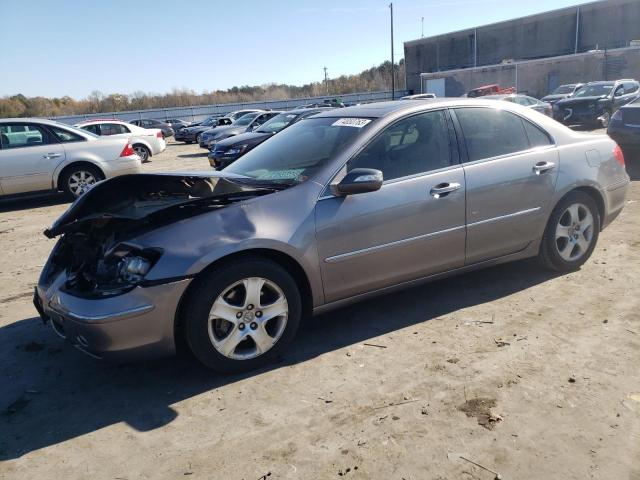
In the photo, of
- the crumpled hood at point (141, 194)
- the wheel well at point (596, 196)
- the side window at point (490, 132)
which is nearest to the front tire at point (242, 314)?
the crumpled hood at point (141, 194)

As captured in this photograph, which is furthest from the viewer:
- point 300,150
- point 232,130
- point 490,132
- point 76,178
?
point 232,130

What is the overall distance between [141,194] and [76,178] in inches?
278

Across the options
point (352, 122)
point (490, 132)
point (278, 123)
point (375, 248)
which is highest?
point (352, 122)

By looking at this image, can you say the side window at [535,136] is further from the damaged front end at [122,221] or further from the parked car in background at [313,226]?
the damaged front end at [122,221]

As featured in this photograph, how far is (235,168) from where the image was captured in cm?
445

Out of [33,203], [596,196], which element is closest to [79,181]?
[33,203]

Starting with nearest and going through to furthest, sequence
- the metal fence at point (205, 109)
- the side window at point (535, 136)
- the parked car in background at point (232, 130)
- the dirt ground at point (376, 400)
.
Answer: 1. the dirt ground at point (376, 400)
2. the side window at point (535, 136)
3. the parked car in background at point (232, 130)
4. the metal fence at point (205, 109)

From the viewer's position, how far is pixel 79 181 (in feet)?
32.6

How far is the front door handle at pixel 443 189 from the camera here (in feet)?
12.7

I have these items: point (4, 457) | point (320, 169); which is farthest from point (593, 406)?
point (4, 457)

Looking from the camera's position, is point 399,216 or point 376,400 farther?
point 399,216

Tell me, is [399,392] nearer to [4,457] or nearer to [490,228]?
[490,228]

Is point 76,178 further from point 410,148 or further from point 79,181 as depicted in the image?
point 410,148

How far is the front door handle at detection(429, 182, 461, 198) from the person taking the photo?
12.7 ft
